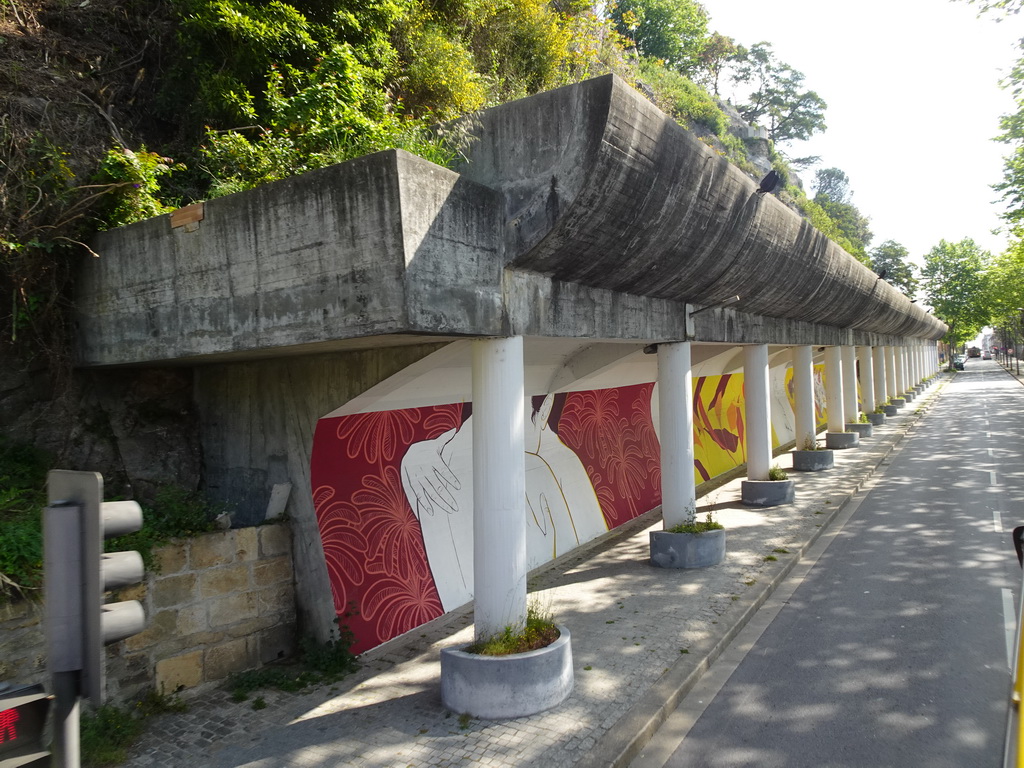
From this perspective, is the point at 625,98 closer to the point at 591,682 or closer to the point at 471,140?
the point at 471,140

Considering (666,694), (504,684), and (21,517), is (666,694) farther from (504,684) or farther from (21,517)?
(21,517)

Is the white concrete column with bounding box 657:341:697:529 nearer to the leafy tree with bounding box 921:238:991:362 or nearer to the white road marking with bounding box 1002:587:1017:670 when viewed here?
the white road marking with bounding box 1002:587:1017:670

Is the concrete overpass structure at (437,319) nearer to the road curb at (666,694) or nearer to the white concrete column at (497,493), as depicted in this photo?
the white concrete column at (497,493)

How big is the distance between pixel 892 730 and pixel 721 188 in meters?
5.34

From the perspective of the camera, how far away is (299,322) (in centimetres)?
514

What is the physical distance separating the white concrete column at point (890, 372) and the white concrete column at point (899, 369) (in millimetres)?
782

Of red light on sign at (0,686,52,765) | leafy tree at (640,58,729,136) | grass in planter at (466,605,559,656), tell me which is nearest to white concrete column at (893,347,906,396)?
leafy tree at (640,58,729,136)

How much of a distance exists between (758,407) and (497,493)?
8234 millimetres

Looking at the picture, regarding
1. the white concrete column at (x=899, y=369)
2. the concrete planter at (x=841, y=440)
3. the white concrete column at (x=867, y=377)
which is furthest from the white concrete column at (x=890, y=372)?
the concrete planter at (x=841, y=440)

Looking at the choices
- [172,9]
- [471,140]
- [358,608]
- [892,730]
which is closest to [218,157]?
[471,140]

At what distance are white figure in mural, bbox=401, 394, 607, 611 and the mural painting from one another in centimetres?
2

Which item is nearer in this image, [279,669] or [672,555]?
[279,669]

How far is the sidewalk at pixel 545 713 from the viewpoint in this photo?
4680mm

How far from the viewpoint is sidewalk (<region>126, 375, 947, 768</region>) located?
4680 mm
